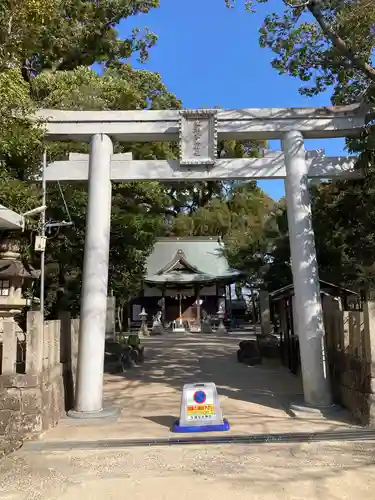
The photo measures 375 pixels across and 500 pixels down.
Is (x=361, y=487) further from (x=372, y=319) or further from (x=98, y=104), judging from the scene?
(x=98, y=104)

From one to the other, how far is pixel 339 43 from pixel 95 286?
5.86 m

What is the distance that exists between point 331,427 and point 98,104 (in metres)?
7.99

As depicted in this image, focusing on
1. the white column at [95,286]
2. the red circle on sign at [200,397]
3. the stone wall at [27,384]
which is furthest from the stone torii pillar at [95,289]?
the red circle on sign at [200,397]

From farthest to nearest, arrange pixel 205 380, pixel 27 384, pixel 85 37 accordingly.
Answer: pixel 85 37
pixel 205 380
pixel 27 384

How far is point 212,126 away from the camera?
810cm

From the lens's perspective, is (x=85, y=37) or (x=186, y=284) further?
(x=186, y=284)

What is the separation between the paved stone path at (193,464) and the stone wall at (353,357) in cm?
39

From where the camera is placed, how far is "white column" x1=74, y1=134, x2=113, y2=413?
7.23 metres

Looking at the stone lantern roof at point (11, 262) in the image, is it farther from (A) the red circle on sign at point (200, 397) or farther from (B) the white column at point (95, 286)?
(A) the red circle on sign at point (200, 397)

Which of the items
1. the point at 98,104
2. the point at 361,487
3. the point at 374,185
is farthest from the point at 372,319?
the point at 98,104

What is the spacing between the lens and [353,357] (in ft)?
22.4

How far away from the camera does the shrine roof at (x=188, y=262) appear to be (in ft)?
97.2

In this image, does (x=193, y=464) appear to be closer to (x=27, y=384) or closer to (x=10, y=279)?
(x=27, y=384)

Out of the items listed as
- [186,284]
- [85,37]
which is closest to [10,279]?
[85,37]
